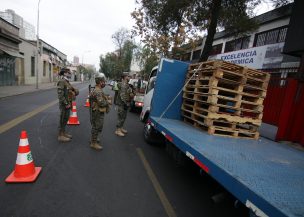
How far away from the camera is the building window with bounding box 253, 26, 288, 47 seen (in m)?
13.9

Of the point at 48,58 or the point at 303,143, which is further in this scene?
the point at 48,58

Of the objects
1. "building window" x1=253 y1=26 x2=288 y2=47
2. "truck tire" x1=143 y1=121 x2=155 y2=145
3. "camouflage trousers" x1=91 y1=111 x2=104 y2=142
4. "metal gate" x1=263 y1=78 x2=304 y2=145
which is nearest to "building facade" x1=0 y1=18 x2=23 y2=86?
"camouflage trousers" x1=91 y1=111 x2=104 y2=142

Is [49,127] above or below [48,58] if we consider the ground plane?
below

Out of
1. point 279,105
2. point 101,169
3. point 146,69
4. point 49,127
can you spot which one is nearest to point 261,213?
point 101,169

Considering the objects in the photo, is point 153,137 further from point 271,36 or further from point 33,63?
point 33,63

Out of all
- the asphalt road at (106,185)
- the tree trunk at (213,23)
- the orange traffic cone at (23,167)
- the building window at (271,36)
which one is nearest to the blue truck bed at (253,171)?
the asphalt road at (106,185)

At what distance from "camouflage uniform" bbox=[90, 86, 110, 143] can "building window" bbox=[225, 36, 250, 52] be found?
14.7 m

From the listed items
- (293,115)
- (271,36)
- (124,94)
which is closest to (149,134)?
(124,94)

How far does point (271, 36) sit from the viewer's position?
49.1 ft

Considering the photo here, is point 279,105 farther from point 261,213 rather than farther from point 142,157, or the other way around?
point 261,213

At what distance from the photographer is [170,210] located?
3381 millimetres

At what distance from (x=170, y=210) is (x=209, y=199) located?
842 millimetres

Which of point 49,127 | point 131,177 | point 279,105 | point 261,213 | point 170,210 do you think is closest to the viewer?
point 261,213

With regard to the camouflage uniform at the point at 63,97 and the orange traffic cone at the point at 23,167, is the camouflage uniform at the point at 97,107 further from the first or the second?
the orange traffic cone at the point at 23,167
